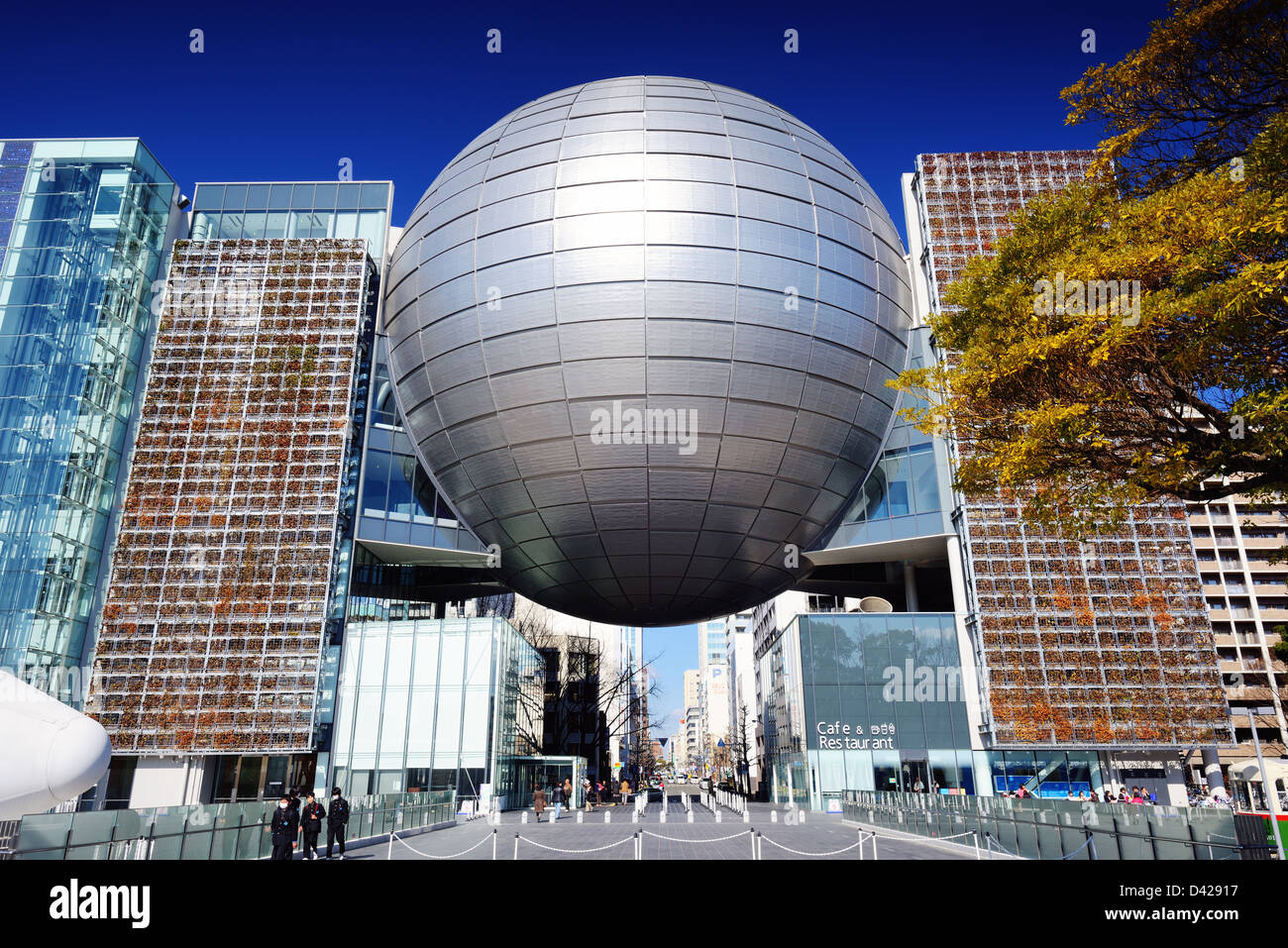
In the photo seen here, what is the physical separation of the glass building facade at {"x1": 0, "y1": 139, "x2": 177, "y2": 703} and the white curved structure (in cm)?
2666

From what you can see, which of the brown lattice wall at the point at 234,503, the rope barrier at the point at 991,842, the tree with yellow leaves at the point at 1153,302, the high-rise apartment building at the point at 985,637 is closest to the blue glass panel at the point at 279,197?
the brown lattice wall at the point at 234,503

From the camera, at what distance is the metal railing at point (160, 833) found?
11289mm

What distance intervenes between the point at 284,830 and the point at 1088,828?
13672 mm

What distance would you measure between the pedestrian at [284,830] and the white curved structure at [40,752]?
3644mm

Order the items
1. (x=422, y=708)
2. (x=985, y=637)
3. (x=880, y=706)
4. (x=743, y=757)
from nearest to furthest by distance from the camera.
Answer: (x=985, y=637), (x=422, y=708), (x=880, y=706), (x=743, y=757)

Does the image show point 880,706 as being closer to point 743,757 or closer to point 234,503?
point 234,503

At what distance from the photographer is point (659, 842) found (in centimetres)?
2000

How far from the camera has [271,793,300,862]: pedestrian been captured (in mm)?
15414

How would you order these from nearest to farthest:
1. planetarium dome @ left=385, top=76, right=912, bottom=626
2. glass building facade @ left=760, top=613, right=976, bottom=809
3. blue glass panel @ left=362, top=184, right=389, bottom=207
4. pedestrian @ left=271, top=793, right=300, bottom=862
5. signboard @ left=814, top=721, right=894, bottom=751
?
pedestrian @ left=271, top=793, right=300, bottom=862 < planetarium dome @ left=385, top=76, right=912, bottom=626 < glass building facade @ left=760, top=613, right=976, bottom=809 < signboard @ left=814, top=721, right=894, bottom=751 < blue glass panel @ left=362, top=184, right=389, bottom=207

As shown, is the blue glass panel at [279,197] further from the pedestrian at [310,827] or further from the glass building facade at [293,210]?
the pedestrian at [310,827]

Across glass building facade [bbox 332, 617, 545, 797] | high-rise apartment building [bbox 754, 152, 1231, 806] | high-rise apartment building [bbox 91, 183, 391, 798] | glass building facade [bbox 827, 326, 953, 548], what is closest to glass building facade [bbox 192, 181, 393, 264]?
high-rise apartment building [bbox 91, 183, 391, 798]

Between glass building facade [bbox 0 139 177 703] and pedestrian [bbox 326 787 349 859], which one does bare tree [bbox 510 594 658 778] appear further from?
pedestrian [bbox 326 787 349 859]

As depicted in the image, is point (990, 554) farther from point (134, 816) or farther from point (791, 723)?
point (134, 816)

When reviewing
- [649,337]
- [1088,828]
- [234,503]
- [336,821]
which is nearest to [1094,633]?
[649,337]
